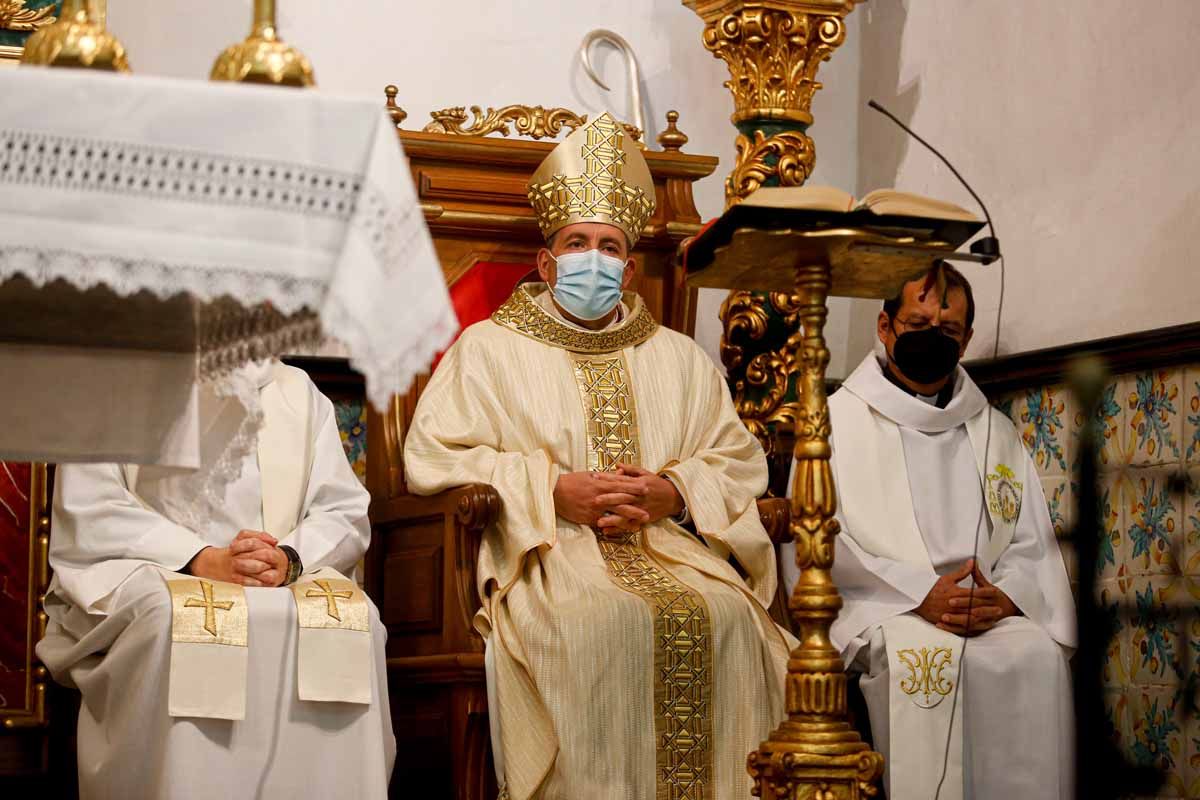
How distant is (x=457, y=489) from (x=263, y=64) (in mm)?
2610

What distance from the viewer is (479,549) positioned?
5211 mm

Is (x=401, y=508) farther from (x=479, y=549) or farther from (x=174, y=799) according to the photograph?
(x=174, y=799)

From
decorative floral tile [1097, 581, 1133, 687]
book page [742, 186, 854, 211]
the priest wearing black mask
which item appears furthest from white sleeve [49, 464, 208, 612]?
decorative floral tile [1097, 581, 1133, 687]

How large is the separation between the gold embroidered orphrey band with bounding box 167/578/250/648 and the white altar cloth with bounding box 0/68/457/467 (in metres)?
1.98

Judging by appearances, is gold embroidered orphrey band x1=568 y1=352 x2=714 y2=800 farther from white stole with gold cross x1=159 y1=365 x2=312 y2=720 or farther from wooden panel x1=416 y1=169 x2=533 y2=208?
wooden panel x1=416 y1=169 x2=533 y2=208

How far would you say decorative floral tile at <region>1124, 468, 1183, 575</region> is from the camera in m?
5.59

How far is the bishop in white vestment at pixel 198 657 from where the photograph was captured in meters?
4.38

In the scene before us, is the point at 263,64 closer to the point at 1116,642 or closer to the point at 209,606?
the point at 209,606

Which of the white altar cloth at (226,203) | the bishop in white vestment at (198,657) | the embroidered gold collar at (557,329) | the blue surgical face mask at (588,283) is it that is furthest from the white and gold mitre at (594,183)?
the white altar cloth at (226,203)

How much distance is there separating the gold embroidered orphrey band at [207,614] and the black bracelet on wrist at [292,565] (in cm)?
26

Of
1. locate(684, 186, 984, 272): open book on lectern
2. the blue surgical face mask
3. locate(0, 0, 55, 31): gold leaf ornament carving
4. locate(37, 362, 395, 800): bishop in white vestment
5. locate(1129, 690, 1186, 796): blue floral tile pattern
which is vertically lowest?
locate(1129, 690, 1186, 796): blue floral tile pattern

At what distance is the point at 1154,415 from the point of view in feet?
18.7

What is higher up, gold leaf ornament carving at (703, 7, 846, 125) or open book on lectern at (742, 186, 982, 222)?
gold leaf ornament carving at (703, 7, 846, 125)

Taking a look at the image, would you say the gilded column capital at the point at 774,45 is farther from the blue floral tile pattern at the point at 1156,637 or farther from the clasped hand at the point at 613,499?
the blue floral tile pattern at the point at 1156,637
